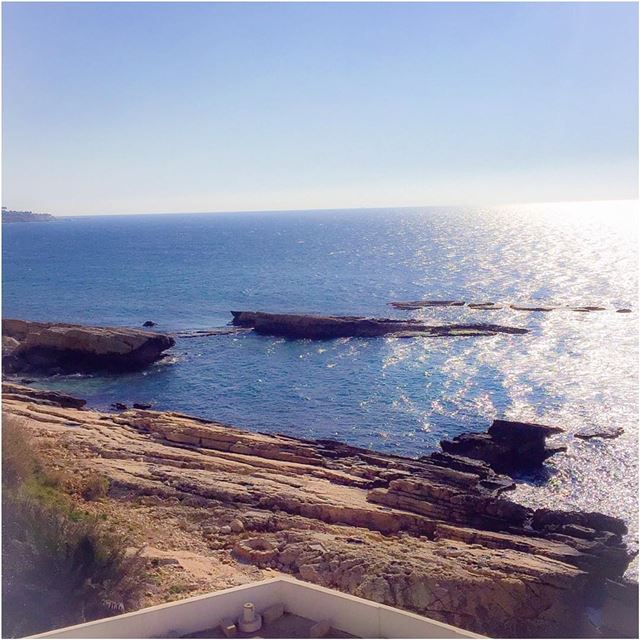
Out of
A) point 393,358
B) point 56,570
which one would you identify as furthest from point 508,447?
point 56,570

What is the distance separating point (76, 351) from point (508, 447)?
32.3 m

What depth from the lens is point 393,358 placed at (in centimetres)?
5000

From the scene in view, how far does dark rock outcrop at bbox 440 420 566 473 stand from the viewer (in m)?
31.2

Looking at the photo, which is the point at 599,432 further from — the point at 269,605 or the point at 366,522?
the point at 269,605

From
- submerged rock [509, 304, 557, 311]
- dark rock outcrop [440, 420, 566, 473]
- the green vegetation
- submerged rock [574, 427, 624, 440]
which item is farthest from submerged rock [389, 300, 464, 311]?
the green vegetation

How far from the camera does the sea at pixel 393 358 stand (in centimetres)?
3484

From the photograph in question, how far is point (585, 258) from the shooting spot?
11819 centimetres

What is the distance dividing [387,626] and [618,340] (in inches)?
2010

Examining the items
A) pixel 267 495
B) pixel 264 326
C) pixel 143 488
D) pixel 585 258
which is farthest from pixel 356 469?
pixel 585 258

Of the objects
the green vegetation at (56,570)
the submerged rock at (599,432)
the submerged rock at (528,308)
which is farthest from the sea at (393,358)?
the green vegetation at (56,570)

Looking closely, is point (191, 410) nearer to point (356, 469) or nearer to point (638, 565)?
point (356, 469)

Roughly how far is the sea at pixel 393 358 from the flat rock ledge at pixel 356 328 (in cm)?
163

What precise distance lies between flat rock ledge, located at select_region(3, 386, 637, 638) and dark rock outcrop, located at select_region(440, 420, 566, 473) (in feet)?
4.06

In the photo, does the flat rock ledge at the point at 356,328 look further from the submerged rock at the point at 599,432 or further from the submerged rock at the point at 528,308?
the submerged rock at the point at 599,432
